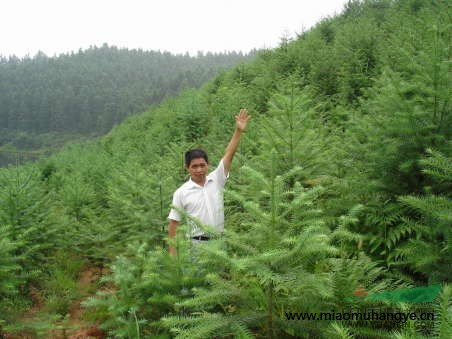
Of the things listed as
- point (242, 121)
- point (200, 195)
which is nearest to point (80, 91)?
point (242, 121)

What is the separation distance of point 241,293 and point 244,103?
9.93m

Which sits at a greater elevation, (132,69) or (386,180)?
(132,69)

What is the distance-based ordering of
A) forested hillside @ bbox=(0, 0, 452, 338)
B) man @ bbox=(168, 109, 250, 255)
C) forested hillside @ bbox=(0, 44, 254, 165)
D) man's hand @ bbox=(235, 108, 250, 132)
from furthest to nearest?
1. forested hillside @ bbox=(0, 44, 254, 165)
2. man's hand @ bbox=(235, 108, 250, 132)
3. man @ bbox=(168, 109, 250, 255)
4. forested hillside @ bbox=(0, 0, 452, 338)

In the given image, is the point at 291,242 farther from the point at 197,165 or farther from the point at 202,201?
the point at 197,165

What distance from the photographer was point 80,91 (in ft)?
428

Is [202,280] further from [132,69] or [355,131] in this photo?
[132,69]

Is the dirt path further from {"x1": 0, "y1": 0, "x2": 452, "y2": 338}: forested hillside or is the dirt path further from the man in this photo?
the man

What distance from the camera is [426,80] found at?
386 cm

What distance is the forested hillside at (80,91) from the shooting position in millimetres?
102500

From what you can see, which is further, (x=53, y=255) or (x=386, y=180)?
(x=53, y=255)

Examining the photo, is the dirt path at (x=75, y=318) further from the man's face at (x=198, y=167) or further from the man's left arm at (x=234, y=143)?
the man's left arm at (x=234, y=143)

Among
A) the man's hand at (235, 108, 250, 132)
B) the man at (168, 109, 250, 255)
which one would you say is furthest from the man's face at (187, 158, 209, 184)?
the man's hand at (235, 108, 250, 132)

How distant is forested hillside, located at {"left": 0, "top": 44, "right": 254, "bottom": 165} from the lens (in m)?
102

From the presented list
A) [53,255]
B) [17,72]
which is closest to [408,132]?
[53,255]
